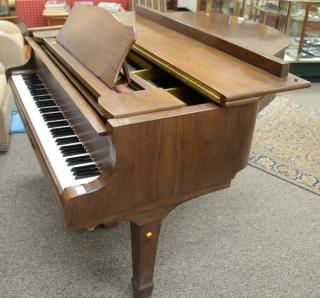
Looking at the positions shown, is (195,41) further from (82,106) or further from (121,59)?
(82,106)

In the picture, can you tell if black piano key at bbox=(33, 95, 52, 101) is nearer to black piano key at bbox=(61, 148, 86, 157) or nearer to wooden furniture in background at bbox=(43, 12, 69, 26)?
black piano key at bbox=(61, 148, 86, 157)

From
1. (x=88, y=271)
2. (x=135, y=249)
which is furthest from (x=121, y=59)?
(x=88, y=271)

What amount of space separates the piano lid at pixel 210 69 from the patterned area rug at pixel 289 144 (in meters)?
1.27

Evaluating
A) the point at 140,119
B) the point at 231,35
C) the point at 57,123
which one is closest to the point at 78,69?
the point at 57,123

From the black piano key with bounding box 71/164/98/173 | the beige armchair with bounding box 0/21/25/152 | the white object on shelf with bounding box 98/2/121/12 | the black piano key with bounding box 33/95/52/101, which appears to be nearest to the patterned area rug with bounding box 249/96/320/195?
the black piano key with bounding box 33/95/52/101

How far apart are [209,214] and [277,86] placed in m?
1.10

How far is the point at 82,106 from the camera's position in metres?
1.30

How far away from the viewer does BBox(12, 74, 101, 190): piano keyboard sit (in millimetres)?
1254

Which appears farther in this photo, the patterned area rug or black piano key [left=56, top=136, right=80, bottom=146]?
the patterned area rug

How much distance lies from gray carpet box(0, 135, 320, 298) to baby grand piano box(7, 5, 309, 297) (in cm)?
27

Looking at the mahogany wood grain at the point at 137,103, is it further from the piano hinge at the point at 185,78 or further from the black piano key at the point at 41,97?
the black piano key at the point at 41,97

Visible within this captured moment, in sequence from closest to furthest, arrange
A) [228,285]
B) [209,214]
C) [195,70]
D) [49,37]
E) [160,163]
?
[160,163] → [195,70] → [228,285] → [49,37] → [209,214]

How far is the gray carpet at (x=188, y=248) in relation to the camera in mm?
1724

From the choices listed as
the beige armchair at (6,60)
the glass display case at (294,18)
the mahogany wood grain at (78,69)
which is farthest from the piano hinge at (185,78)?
the glass display case at (294,18)
